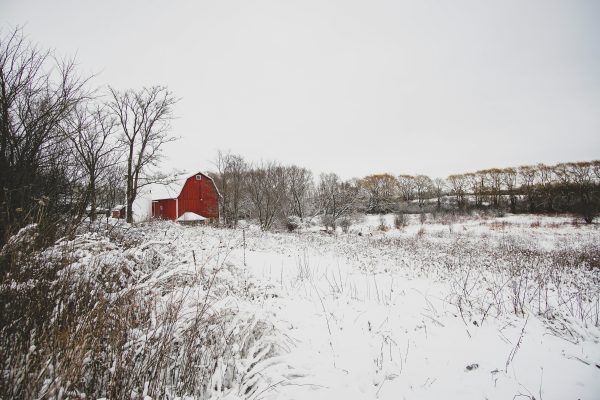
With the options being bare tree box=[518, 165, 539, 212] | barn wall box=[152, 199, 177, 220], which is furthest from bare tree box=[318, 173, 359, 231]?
bare tree box=[518, 165, 539, 212]

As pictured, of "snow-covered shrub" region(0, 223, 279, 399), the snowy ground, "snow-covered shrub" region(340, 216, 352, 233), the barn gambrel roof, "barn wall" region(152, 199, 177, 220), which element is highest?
the barn gambrel roof

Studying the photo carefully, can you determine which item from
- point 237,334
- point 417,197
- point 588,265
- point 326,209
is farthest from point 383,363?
point 417,197

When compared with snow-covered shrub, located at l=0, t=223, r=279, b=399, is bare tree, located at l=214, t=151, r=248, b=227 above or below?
above

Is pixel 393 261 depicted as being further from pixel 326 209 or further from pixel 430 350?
pixel 326 209

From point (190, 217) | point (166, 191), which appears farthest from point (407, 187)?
point (166, 191)

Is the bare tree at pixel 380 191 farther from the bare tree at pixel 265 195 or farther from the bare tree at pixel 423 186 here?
the bare tree at pixel 265 195

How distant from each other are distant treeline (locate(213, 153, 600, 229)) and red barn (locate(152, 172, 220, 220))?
5.72ft

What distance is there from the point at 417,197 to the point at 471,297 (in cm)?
6319

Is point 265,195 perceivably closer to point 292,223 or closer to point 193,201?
point 292,223

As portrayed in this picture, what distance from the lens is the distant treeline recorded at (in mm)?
27859

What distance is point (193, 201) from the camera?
97.0 ft

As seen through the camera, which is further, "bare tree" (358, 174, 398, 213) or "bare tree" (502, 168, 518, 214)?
"bare tree" (358, 174, 398, 213)

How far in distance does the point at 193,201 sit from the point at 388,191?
155ft

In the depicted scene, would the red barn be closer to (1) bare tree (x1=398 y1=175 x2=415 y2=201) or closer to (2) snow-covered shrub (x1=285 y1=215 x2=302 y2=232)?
(2) snow-covered shrub (x1=285 y1=215 x2=302 y2=232)
